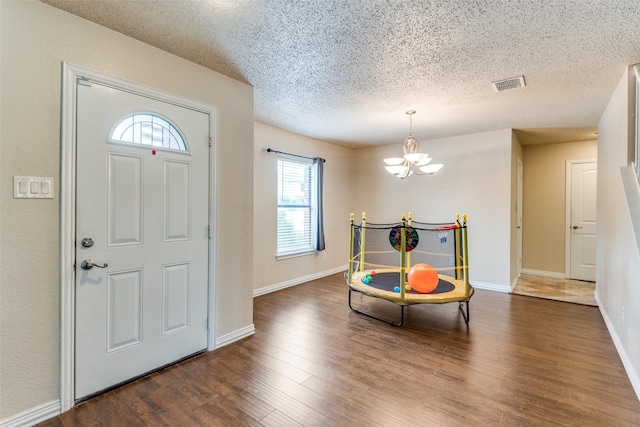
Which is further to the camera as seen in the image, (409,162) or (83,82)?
(409,162)

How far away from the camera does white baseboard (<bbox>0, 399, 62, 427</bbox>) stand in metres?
1.70

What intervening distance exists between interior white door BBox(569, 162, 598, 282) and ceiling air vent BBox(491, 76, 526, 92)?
3543 mm

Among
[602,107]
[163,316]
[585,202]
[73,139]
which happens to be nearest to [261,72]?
[73,139]

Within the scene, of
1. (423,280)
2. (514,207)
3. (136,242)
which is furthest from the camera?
(514,207)

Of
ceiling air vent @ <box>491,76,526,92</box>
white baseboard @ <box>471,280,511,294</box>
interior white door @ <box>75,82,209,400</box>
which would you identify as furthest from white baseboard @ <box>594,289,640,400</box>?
interior white door @ <box>75,82,209,400</box>

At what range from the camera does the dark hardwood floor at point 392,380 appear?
71.9 inches

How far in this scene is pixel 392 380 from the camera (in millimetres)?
2213

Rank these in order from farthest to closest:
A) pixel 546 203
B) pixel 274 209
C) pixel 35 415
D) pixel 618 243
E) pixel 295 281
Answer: pixel 546 203 < pixel 295 281 < pixel 274 209 < pixel 618 243 < pixel 35 415

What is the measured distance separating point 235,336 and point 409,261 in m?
2.24

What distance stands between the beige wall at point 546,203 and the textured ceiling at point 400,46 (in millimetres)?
2095

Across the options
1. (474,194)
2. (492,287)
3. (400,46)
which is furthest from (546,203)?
(400,46)

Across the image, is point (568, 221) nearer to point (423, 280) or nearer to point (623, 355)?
point (623, 355)

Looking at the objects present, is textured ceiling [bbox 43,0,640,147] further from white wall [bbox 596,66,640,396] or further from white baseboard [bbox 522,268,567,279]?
white baseboard [bbox 522,268,567,279]

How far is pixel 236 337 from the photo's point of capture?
9.36 ft
